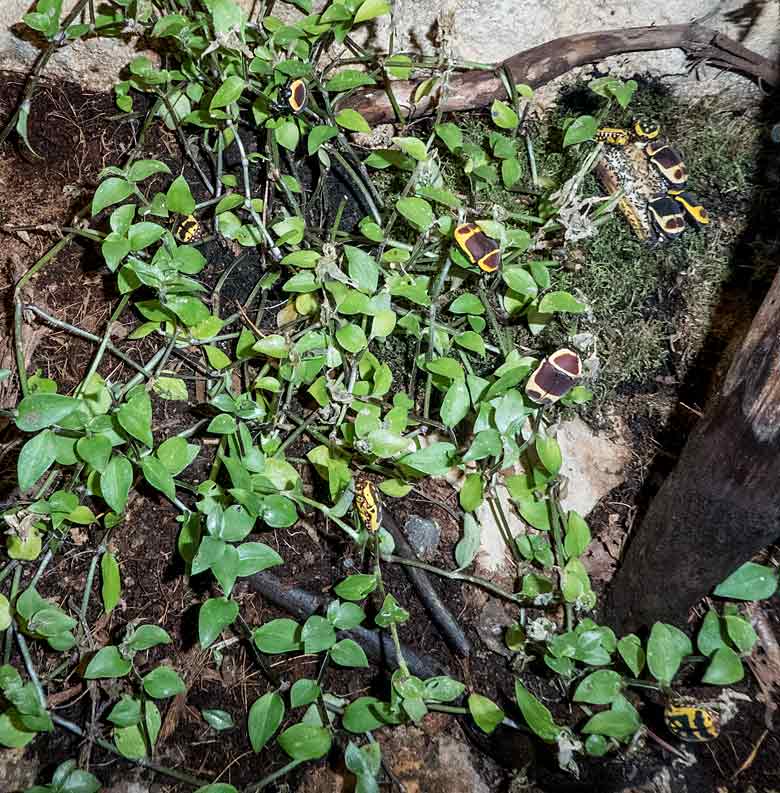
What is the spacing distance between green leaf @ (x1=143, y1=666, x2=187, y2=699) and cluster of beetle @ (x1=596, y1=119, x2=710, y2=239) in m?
1.92

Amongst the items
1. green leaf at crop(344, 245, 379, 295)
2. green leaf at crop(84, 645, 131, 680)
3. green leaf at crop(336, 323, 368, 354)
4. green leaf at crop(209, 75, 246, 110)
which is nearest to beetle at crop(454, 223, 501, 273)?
green leaf at crop(344, 245, 379, 295)

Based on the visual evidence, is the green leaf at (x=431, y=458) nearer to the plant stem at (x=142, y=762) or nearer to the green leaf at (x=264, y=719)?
the green leaf at (x=264, y=719)

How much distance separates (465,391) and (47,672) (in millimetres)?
1322

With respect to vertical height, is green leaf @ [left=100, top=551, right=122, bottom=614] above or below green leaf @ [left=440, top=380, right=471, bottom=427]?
below

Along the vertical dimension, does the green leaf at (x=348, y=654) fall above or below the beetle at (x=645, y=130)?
below

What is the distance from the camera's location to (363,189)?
1.96 metres

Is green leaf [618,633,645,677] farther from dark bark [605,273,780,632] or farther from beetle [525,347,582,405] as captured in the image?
beetle [525,347,582,405]

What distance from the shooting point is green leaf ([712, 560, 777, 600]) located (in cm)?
A: 148

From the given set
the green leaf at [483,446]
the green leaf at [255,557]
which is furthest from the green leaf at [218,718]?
the green leaf at [483,446]

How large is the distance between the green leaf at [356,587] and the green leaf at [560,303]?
83 cm

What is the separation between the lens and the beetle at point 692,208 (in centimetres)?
209

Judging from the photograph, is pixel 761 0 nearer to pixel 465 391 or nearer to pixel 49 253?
pixel 465 391

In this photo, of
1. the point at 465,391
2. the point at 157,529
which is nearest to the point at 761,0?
the point at 465,391

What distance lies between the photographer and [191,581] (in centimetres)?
176
